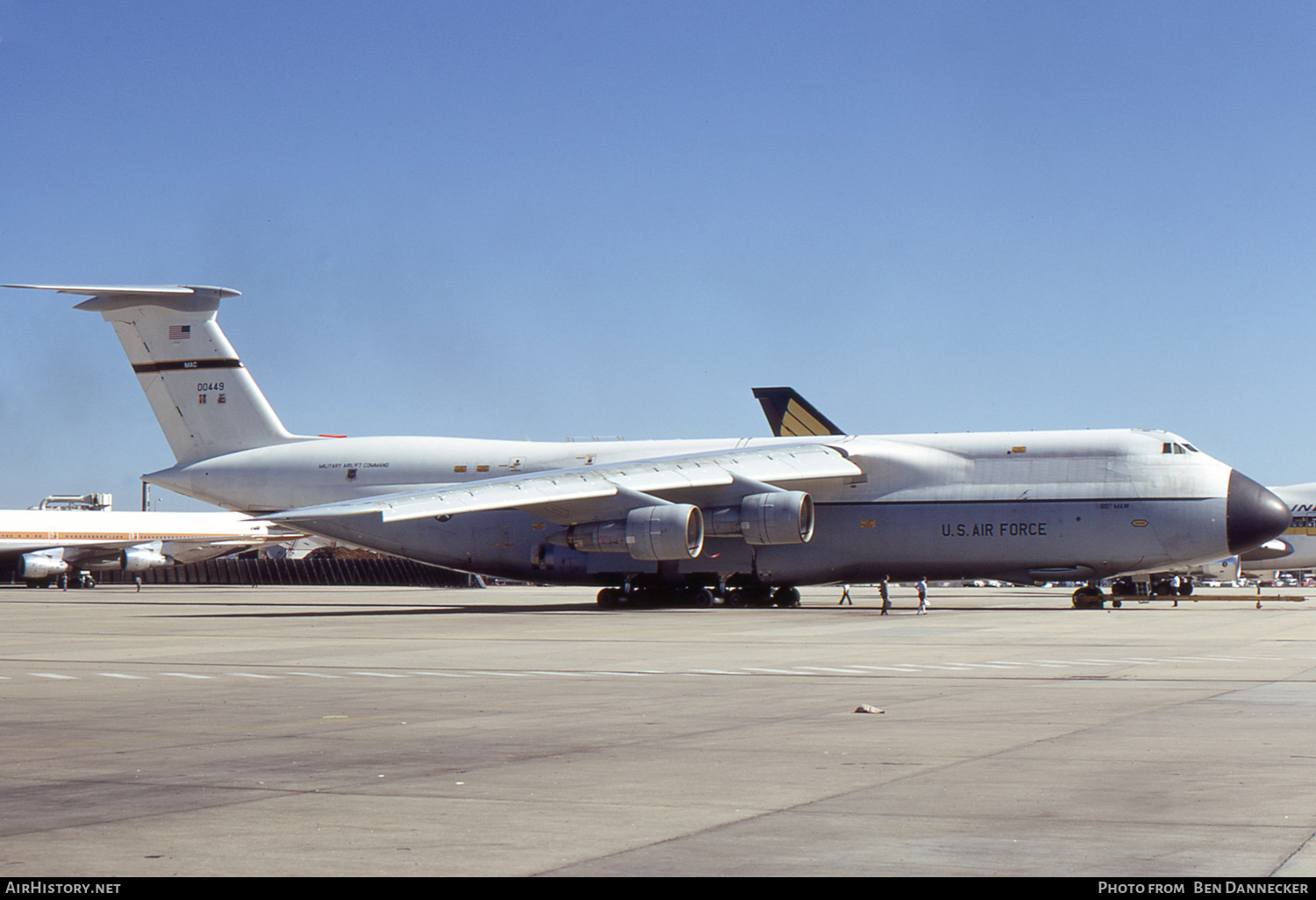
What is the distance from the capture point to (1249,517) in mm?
36500

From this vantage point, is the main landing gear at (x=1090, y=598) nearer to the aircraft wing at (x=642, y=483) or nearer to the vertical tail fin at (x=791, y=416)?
the aircraft wing at (x=642, y=483)

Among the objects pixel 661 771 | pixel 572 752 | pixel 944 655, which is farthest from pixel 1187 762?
pixel 944 655

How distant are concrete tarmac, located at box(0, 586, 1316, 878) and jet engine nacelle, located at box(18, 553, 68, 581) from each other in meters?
51.5

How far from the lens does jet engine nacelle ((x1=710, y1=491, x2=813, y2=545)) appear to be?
1452 inches

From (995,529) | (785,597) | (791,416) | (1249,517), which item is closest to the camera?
(1249,517)

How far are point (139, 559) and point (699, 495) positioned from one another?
1712 inches

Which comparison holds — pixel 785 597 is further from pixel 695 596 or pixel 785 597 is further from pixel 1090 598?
pixel 1090 598

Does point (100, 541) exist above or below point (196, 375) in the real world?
below

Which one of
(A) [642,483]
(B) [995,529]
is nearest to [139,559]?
(A) [642,483]

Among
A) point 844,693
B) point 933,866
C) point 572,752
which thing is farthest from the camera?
point 844,693

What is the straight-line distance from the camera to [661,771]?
9055mm

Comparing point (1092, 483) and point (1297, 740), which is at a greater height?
point (1092, 483)
